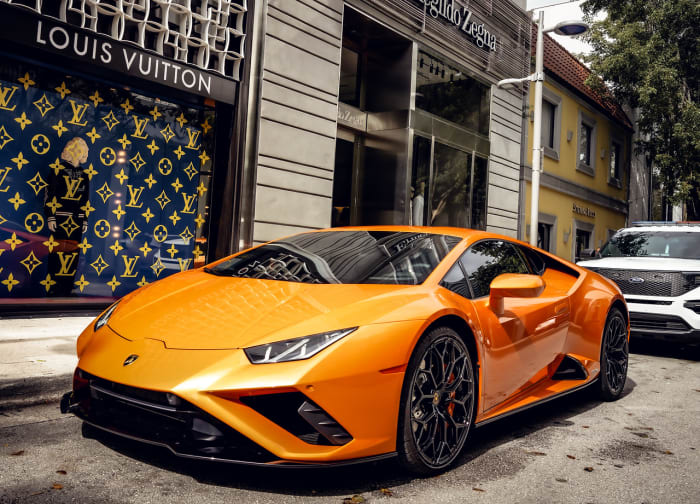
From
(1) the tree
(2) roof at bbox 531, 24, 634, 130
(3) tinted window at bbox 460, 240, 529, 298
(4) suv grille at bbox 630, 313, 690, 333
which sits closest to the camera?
(3) tinted window at bbox 460, 240, 529, 298

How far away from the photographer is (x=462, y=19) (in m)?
13.9

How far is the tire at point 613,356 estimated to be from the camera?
512 cm

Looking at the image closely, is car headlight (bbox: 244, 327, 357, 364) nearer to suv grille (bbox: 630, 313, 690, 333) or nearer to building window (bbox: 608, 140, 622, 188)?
suv grille (bbox: 630, 313, 690, 333)

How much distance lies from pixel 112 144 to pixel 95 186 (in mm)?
565

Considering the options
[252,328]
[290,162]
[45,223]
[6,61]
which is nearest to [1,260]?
[45,223]

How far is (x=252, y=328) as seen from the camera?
297cm

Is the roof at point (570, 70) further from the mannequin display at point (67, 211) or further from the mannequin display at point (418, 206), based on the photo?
the mannequin display at point (67, 211)

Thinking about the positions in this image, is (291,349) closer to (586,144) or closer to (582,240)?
(582,240)

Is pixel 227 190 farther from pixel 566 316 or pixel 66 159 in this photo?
pixel 566 316

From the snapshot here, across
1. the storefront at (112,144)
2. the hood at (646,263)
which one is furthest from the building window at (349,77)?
the hood at (646,263)

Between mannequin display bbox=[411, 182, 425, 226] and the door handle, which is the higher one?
mannequin display bbox=[411, 182, 425, 226]

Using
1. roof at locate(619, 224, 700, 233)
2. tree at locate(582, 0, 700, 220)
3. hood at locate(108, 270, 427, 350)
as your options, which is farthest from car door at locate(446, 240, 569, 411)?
tree at locate(582, 0, 700, 220)

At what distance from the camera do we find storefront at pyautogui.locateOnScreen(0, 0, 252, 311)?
7.01 meters

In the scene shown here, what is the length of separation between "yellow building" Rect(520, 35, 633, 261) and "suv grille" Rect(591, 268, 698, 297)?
8777 mm
